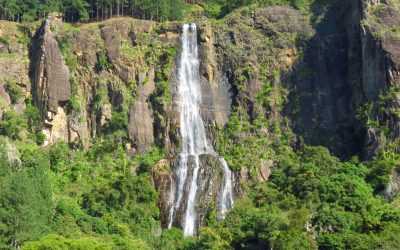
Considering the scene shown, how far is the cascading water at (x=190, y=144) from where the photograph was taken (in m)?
81.1

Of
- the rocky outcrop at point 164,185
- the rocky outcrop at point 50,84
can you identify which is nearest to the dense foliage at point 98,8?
the rocky outcrop at point 50,84

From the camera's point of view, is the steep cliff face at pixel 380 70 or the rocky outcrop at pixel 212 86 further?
the rocky outcrop at pixel 212 86

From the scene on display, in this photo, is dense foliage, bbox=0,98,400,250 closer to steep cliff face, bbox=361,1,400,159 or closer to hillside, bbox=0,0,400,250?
hillside, bbox=0,0,400,250

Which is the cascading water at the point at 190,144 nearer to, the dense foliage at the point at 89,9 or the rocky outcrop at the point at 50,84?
the dense foliage at the point at 89,9

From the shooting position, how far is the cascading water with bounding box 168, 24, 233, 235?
81.1 m

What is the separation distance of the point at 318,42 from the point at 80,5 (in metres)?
23.6

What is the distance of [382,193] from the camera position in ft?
260

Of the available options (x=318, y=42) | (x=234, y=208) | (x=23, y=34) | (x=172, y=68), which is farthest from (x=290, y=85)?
(x=23, y=34)

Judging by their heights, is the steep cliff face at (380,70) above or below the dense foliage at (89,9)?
below

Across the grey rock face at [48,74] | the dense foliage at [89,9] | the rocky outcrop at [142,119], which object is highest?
the dense foliage at [89,9]

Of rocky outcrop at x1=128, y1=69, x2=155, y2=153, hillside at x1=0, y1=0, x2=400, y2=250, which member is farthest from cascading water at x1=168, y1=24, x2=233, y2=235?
rocky outcrop at x1=128, y1=69, x2=155, y2=153

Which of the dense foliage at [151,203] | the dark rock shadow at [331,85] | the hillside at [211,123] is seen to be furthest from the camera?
the dark rock shadow at [331,85]

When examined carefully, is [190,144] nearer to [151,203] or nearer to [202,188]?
[202,188]

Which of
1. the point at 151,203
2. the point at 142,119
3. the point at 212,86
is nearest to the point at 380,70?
the point at 212,86
